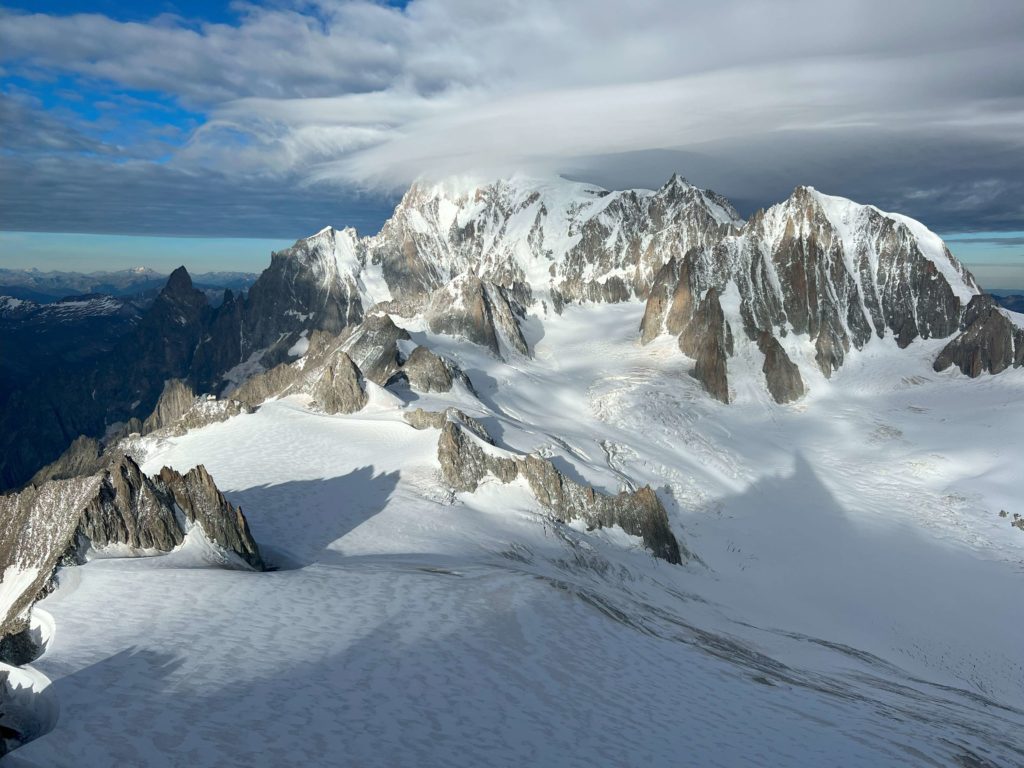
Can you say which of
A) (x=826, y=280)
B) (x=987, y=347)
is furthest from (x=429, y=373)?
(x=826, y=280)

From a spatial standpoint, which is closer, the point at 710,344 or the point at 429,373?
the point at 429,373

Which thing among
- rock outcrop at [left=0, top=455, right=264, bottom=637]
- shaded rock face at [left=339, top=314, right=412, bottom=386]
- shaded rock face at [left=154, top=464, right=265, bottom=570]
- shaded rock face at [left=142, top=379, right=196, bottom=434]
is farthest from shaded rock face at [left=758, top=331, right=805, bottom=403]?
shaded rock face at [left=142, top=379, right=196, bottom=434]

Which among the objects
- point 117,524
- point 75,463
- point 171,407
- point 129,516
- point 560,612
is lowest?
point 75,463

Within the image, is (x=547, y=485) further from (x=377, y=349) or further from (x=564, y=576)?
(x=377, y=349)

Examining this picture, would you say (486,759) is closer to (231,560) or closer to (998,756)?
(998,756)

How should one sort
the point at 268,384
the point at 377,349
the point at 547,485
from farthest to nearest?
the point at 268,384, the point at 377,349, the point at 547,485

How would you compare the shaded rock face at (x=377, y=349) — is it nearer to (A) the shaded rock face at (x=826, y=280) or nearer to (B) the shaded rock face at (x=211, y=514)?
(B) the shaded rock face at (x=211, y=514)

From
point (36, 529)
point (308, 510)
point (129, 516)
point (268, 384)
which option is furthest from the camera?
point (268, 384)
